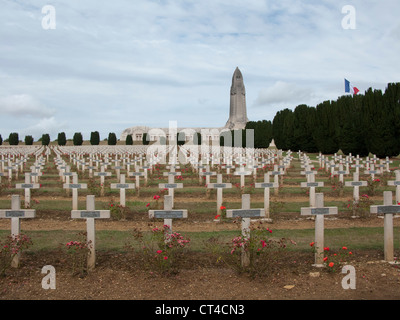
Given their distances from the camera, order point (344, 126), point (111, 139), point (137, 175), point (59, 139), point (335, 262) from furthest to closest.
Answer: point (111, 139), point (59, 139), point (344, 126), point (137, 175), point (335, 262)

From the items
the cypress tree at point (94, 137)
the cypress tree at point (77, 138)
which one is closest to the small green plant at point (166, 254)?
the cypress tree at point (77, 138)

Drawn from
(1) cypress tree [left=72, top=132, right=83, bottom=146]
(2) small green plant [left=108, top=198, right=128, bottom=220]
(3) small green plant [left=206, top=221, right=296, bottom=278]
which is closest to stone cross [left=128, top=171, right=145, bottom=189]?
(2) small green plant [left=108, top=198, right=128, bottom=220]

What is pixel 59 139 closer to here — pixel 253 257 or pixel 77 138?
pixel 77 138

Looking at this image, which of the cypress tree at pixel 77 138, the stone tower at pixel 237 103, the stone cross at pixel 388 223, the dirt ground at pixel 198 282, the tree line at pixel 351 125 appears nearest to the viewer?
the dirt ground at pixel 198 282

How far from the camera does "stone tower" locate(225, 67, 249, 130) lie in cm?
8969

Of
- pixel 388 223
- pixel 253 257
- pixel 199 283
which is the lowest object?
pixel 199 283

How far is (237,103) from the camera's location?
8988cm

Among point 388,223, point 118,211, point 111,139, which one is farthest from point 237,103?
point 388,223

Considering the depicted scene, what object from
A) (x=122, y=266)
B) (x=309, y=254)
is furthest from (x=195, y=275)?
(x=309, y=254)

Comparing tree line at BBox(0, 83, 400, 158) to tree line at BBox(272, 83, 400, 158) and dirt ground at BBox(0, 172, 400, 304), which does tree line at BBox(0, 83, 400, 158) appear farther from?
dirt ground at BBox(0, 172, 400, 304)

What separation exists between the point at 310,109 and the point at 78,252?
35.2 meters

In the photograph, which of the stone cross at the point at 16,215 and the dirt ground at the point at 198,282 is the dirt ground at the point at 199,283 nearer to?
the dirt ground at the point at 198,282

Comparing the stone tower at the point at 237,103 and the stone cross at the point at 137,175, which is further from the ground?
the stone tower at the point at 237,103

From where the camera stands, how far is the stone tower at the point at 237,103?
89.7 metres
